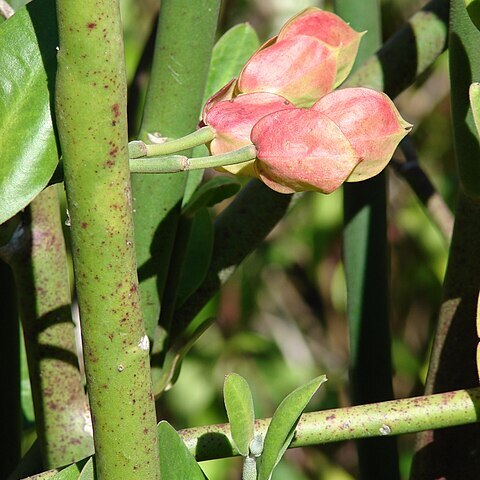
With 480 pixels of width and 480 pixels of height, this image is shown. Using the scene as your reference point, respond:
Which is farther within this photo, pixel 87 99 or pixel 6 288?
pixel 6 288

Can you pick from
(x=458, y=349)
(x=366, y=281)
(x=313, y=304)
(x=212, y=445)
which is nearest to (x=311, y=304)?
(x=313, y=304)

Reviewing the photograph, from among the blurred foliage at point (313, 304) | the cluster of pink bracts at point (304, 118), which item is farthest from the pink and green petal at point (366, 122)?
the blurred foliage at point (313, 304)

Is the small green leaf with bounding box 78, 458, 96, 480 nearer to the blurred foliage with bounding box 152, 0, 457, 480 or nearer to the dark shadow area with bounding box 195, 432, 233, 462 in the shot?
the dark shadow area with bounding box 195, 432, 233, 462

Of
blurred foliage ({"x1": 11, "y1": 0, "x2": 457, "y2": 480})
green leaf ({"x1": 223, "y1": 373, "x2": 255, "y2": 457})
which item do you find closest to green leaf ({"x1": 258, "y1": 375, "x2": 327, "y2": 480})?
green leaf ({"x1": 223, "y1": 373, "x2": 255, "y2": 457})

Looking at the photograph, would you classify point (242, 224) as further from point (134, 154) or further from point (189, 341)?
point (134, 154)

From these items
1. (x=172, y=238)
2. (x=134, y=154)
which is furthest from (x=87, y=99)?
(x=172, y=238)

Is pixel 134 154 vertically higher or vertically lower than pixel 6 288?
higher

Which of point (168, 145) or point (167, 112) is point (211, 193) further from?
point (168, 145)
